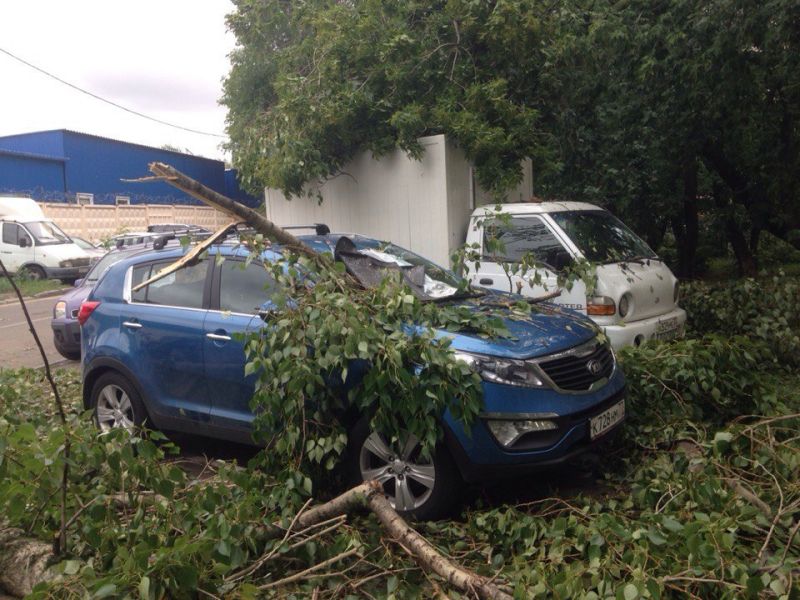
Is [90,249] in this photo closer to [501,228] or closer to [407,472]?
[501,228]

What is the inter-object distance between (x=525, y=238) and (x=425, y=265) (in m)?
2.08

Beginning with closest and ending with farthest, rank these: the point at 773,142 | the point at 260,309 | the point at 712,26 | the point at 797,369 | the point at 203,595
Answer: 1. the point at 203,595
2. the point at 260,309
3. the point at 797,369
4. the point at 712,26
5. the point at 773,142

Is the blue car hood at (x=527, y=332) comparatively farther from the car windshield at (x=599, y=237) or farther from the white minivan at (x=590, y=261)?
the car windshield at (x=599, y=237)

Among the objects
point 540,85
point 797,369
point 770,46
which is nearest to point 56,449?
point 797,369

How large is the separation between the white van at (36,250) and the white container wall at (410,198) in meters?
12.1

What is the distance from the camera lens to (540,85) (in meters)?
10.1

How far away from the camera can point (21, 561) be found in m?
3.78

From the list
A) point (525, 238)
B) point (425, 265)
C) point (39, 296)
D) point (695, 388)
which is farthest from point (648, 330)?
point (39, 296)

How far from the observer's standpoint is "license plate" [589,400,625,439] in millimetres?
4355

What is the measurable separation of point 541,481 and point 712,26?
6873mm

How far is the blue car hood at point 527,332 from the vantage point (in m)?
4.21

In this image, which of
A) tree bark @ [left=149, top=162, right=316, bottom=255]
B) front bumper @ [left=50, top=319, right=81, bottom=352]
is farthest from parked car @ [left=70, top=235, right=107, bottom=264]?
tree bark @ [left=149, top=162, right=316, bottom=255]

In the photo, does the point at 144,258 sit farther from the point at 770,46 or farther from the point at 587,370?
the point at 770,46

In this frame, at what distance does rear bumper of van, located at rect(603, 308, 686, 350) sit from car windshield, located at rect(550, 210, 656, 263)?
71cm
